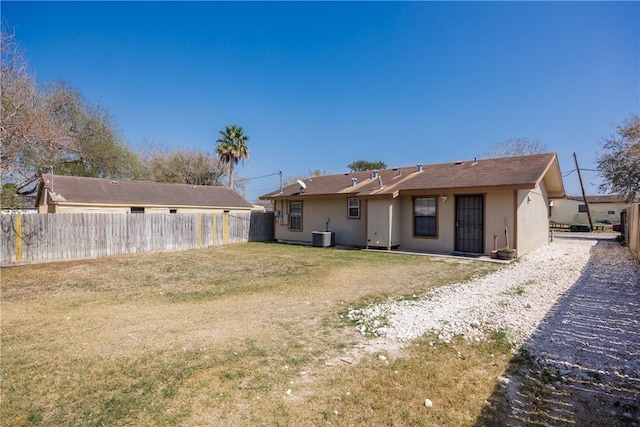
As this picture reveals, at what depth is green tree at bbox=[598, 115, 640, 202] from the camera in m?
19.5

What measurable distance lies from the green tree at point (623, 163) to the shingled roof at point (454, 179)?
807cm

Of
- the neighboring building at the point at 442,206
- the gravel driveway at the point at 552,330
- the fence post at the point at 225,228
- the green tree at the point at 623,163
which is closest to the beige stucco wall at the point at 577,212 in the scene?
the green tree at the point at 623,163

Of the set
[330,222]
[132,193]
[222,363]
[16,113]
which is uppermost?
[16,113]

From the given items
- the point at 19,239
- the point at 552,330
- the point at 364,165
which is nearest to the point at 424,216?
the point at 552,330

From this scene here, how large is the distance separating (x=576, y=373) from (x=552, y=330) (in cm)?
130

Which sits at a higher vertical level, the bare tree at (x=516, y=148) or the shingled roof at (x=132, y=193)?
the bare tree at (x=516, y=148)

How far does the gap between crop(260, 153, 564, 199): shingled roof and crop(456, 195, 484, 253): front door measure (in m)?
0.75

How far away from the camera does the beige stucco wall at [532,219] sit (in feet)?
37.4

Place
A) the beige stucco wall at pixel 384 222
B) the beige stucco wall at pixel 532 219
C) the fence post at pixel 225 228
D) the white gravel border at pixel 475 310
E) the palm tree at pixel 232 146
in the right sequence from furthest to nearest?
the palm tree at pixel 232 146
the fence post at pixel 225 228
the beige stucco wall at pixel 384 222
the beige stucco wall at pixel 532 219
the white gravel border at pixel 475 310

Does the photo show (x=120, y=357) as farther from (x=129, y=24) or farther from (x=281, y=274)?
(x=129, y=24)

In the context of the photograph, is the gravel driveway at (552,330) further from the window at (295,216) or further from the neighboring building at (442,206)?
the window at (295,216)

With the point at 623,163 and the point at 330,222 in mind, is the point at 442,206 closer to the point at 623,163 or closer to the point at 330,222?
the point at 330,222

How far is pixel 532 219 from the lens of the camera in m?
13.0

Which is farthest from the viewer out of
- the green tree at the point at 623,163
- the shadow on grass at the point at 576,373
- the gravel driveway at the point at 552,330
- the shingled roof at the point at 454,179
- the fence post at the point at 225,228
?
the green tree at the point at 623,163
